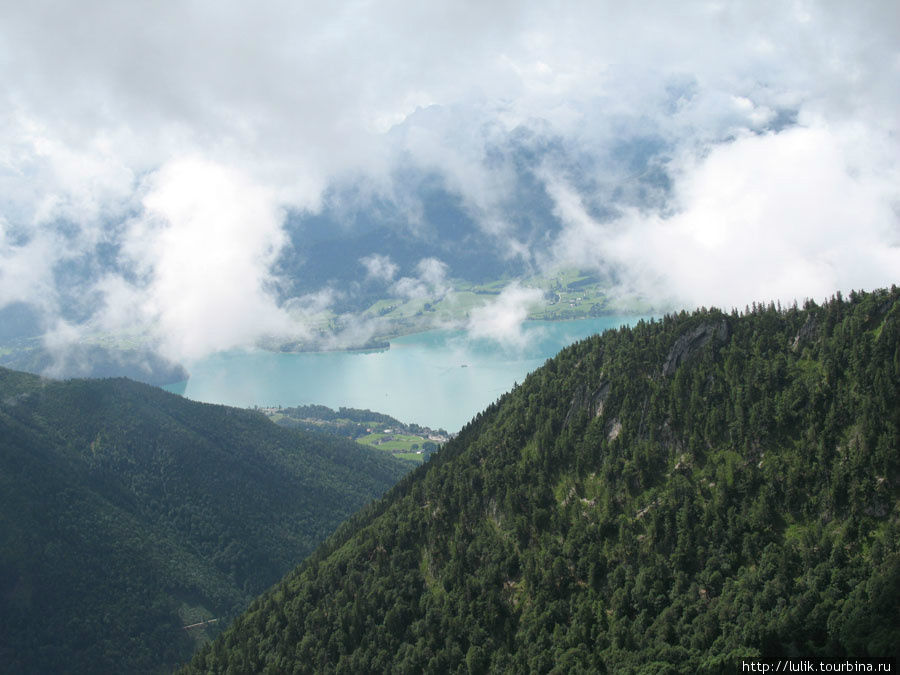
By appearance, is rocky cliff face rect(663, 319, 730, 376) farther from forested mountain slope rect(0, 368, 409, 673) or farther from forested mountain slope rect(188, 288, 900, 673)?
forested mountain slope rect(0, 368, 409, 673)

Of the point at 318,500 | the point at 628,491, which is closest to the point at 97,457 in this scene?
the point at 318,500

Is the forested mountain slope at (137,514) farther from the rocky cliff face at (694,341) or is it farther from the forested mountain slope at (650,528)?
the rocky cliff face at (694,341)

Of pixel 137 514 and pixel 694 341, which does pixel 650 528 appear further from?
pixel 137 514

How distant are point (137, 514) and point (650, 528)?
122m

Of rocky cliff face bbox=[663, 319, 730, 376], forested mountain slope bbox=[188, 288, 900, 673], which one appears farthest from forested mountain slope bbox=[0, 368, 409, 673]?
rocky cliff face bbox=[663, 319, 730, 376]

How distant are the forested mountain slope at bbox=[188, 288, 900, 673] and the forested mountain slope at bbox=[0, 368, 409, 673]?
39169 millimetres

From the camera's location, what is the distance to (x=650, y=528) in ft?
225

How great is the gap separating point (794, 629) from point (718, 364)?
32097mm

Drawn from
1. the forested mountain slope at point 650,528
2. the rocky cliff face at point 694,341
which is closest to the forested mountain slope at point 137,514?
the forested mountain slope at point 650,528

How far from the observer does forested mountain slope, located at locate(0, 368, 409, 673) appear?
12219cm

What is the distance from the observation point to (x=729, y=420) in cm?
7294

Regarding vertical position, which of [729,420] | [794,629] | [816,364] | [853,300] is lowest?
[794,629]

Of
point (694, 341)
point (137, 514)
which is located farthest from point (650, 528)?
point (137, 514)

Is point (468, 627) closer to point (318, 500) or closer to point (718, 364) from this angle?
point (718, 364)
